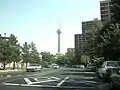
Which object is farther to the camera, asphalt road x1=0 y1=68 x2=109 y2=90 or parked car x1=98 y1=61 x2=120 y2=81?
parked car x1=98 y1=61 x2=120 y2=81

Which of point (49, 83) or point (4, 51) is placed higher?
point (4, 51)

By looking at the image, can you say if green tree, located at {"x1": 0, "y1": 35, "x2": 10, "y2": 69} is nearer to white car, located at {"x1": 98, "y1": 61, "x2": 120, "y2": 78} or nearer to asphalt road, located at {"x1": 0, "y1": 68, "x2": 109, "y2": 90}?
asphalt road, located at {"x1": 0, "y1": 68, "x2": 109, "y2": 90}

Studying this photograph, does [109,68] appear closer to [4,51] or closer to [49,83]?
[49,83]

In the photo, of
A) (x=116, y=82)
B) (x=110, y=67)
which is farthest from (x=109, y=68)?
(x=116, y=82)

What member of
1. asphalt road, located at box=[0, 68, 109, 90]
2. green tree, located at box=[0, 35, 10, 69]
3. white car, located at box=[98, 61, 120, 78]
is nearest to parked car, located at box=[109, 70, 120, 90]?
asphalt road, located at box=[0, 68, 109, 90]

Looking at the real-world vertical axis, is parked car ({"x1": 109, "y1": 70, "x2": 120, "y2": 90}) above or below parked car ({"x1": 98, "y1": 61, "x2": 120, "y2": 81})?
below

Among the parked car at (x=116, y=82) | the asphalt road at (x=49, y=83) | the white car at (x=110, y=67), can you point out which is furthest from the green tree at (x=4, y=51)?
the parked car at (x=116, y=82)

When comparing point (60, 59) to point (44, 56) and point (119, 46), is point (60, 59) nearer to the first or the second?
point (44, 56)

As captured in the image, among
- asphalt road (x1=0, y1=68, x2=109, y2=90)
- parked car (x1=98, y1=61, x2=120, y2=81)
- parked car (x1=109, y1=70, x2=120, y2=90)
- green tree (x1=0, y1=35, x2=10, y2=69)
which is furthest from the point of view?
green tree (x1=0, y1=35, x2=10, y2=69)

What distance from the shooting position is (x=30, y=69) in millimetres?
55562

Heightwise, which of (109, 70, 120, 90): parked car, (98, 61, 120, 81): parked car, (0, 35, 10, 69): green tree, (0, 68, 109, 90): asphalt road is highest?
(0, 35, 10, 69): green tree

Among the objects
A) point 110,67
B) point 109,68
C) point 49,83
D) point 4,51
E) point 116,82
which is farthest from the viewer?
point 4,51

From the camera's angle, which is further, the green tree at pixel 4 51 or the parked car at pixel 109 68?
the green tree at pixel 4 51

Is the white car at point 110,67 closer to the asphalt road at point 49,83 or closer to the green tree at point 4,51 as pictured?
the asphalt road at point 49,83
